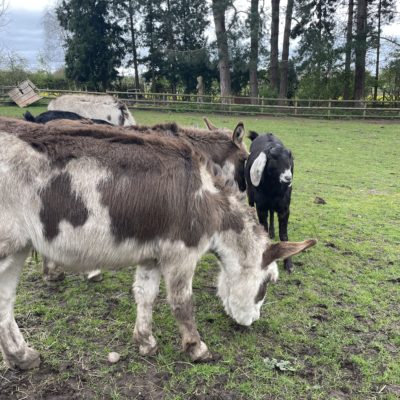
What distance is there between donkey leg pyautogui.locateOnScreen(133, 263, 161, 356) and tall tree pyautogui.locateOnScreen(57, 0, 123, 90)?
91.3 feet

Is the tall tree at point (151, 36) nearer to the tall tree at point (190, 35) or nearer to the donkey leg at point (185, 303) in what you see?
the tall tree at point (190, 35)

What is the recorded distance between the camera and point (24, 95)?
22203 mm

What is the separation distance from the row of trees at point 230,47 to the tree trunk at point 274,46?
6 centimetres

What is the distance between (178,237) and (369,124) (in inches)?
796

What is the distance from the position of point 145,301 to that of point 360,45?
24.0 m

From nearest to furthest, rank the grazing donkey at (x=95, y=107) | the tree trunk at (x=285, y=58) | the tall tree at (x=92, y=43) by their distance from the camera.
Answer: the grazing donkey at (x=95, y=107) → the tree trunk at (x=285, y=58) → the tall tree at (x=92, y=43)

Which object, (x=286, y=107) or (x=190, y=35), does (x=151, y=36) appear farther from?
(x=286, y=107)

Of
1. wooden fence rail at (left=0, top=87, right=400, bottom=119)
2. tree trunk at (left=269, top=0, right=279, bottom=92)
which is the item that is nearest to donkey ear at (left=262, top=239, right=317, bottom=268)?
wooden fence rail at (left=0, top=87, right=400, bottom=119)

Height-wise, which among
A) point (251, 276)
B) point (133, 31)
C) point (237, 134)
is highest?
point (133, 31)

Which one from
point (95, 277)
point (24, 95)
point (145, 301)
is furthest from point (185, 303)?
point (24, 95)

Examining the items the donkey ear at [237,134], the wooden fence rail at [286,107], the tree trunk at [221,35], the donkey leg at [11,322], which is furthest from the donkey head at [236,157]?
the tree trunk at [221,35]

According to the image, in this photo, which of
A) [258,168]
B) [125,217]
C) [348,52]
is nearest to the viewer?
[125,217]

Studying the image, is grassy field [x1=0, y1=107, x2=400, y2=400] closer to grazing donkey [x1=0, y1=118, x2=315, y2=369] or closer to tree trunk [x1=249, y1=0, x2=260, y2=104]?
grazing donkey [x1=0, y1=118, x2=315, y2=369]

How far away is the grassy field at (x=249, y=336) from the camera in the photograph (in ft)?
9.30
